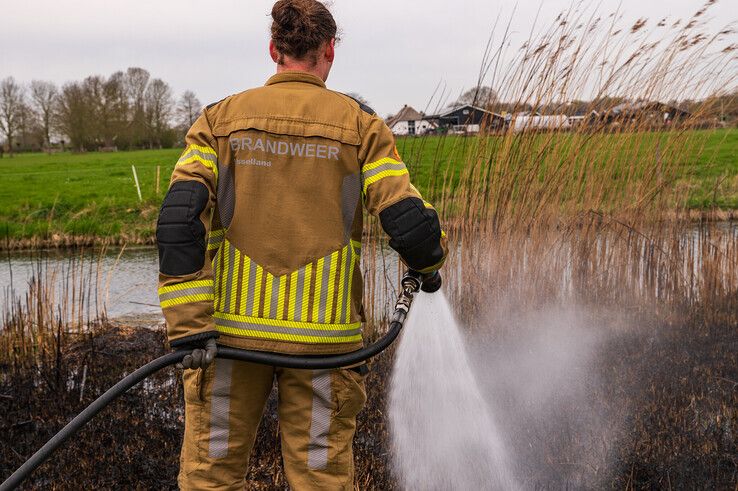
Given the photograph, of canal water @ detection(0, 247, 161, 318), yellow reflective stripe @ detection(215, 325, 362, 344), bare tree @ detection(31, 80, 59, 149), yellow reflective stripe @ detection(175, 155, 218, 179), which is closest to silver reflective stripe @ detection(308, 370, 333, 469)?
yellow reflective stripe @ detection(215, 325, 362, 344)

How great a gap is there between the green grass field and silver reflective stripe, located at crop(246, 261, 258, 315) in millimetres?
2787

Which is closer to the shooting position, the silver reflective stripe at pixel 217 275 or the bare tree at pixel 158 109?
the silver reflective stripe at pixel 217 275

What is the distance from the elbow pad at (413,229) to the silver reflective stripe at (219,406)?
0.66 m

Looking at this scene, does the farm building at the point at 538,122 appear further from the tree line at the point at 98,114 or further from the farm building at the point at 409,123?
the tree line at the point at 98,114

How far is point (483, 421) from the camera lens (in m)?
4.06

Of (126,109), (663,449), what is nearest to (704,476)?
(663,449)

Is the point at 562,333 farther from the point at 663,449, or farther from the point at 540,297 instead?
the point at 663,449

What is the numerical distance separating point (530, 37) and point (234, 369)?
3440 millimetres

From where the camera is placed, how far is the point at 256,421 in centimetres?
238

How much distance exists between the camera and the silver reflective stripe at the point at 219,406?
7.54 ft

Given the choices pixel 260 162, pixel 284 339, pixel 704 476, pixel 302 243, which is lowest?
pixel 704 476

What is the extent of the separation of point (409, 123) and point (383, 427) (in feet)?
7.44

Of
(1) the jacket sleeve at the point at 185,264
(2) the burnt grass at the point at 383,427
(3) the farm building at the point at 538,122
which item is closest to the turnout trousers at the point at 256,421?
(1) the jacket sleeve at the point at 185,264

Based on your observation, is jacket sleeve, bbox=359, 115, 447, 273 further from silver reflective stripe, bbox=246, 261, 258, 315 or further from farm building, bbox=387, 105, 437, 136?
farm building, bbox=387, 105, 437, 136
